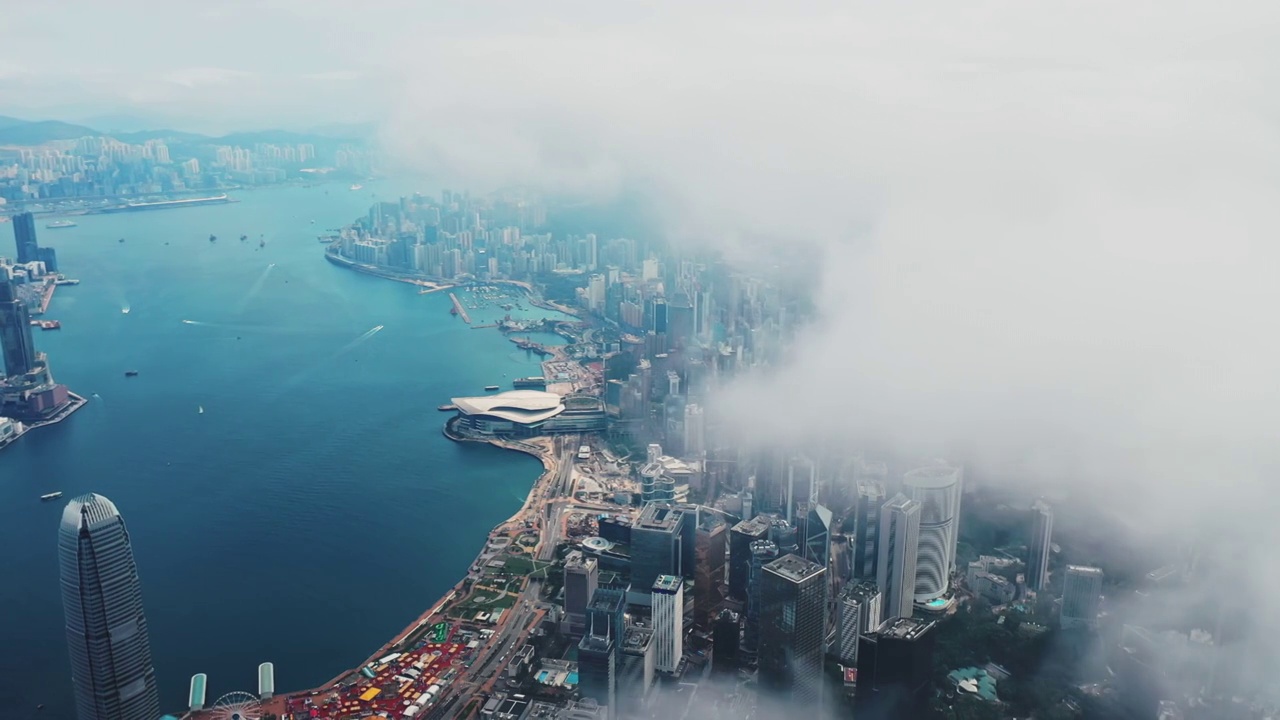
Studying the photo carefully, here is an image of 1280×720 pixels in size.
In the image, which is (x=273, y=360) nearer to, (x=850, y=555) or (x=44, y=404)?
(x=44, y=404)

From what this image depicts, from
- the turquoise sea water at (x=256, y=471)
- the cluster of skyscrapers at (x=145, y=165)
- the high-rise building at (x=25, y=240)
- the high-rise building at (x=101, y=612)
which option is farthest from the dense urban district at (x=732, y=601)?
the cluster of skyscrapers at (x=145, y=165)

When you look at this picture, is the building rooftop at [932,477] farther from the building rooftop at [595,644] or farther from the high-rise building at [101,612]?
the high-rise building at [101,612]

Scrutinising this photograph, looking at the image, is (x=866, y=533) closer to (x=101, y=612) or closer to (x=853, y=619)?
(x=853, y=619)

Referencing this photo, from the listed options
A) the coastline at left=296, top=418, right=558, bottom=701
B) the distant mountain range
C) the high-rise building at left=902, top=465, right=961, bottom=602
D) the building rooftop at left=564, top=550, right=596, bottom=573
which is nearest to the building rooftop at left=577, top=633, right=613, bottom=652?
the building rooftop at left=564, top=550, right=596, bottom=573

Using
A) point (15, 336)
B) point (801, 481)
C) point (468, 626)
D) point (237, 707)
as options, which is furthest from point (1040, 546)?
point (15, 336)

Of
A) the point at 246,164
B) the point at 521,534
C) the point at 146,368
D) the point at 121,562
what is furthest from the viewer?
the point at 246,164

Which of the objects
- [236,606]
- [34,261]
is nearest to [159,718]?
[236,606]
